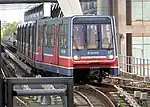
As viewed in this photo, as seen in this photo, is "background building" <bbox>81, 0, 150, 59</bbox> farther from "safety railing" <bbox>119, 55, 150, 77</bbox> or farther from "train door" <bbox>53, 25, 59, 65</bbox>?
"train door" <bbox>53, 25, 59, 65</bbox>

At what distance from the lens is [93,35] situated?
16.1 metres

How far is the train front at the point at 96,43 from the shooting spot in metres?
16.0

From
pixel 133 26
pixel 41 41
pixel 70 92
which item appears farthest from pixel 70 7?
pixel 70 92

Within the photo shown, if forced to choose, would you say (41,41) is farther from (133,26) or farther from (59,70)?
(133,26)

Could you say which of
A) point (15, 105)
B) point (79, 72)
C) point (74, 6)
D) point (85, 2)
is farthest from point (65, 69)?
point (85, 2)

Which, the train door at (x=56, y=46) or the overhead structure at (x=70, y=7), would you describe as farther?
the overhead structure at (x=70, y=7)

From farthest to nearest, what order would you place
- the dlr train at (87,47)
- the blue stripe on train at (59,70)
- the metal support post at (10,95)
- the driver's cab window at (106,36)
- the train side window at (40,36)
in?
the train side window at (40,36) < the driver's cab window at (106,36) < the dlr train at (87,47) < the blue stripe on train at (59,70) < the metal support post at (10,95)

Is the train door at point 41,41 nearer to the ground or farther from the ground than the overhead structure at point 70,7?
nearer to the ground

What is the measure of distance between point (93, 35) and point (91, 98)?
281cm

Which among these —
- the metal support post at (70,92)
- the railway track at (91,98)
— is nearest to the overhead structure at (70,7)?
the railway track at (91,98)

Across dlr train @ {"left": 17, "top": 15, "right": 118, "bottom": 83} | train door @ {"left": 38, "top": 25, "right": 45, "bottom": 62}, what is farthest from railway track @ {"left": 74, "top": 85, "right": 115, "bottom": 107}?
train door @ {"left": 38, "top": 25, "right": 45, "bottom": 62}

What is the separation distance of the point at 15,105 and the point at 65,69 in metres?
→ 12.4

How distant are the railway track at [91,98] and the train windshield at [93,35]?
1505mm

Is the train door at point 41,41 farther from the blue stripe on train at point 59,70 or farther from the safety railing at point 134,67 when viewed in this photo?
the safety railing at point 134,67
